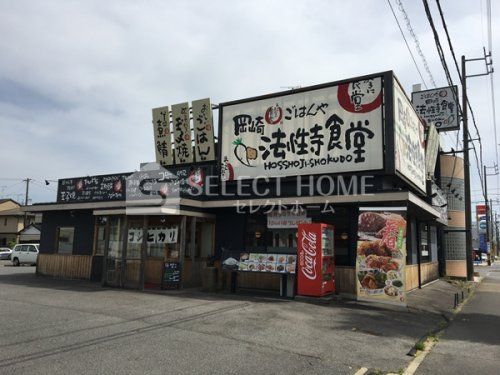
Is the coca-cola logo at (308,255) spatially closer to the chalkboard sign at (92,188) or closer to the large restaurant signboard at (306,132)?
the large restaurant signboard at (306,132)

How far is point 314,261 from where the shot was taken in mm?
12508

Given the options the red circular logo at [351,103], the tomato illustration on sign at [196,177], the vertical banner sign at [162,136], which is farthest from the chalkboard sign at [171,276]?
the red circular logo at [351,103]

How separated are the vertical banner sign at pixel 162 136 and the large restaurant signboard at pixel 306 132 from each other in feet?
13.5

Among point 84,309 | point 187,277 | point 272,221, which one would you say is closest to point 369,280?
point 272,221

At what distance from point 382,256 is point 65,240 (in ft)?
47.8

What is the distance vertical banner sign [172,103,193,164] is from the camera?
19.0m

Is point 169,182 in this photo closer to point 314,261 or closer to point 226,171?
point 226,171

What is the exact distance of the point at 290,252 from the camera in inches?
582

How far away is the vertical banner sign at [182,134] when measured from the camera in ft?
62.2

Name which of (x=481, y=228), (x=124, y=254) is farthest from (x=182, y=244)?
(x=481, y=228)

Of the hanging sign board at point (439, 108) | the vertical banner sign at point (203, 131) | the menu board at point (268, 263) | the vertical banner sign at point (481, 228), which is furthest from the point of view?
the vertical banner sign at point (481, 228)

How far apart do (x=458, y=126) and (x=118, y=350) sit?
2278cm

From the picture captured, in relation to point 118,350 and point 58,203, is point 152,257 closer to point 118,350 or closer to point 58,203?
point 58,203

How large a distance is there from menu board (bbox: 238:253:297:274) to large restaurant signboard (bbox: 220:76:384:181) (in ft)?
10.2
